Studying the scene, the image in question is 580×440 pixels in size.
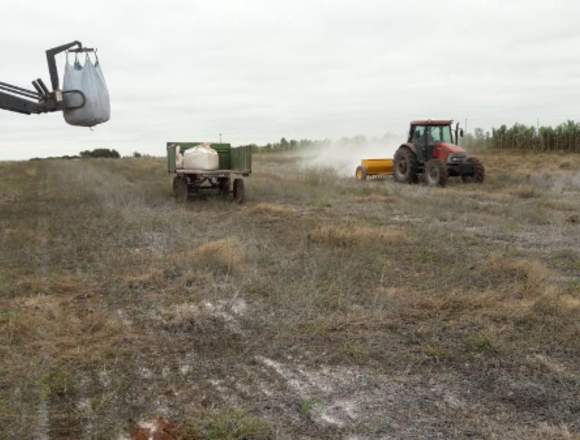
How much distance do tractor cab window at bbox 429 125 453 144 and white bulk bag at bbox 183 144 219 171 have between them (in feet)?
25.9

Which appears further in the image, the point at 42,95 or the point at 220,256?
the point at 42,95

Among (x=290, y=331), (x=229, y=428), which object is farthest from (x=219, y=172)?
(x=229, y=428)

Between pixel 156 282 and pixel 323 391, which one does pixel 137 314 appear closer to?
pixel 156 282

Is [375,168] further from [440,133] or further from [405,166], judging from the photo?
[440,133]

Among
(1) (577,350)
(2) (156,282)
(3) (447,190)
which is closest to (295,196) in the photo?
(3) (447,190)

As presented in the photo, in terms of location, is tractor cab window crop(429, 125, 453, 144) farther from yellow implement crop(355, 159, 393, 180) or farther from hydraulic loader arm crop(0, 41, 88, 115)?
hydraulic loader arm crop(0, 41, 88, 115)

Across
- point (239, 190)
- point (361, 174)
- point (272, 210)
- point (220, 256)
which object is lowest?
point (220, 256)

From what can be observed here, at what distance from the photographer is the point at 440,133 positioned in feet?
63.8

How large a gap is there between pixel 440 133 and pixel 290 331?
1539cm

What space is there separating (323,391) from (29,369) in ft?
7.15

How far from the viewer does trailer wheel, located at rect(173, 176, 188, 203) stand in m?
14.8

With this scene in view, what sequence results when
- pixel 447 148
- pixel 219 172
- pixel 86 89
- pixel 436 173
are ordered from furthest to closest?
pixel 447 148 → pixel 436 173 → pixel 219 172 → pixel 86 89

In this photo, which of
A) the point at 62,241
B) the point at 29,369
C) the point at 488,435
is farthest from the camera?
the point at 62,241

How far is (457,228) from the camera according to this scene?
1073 centimetres
